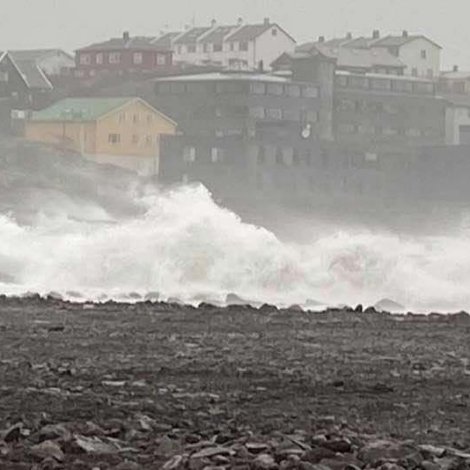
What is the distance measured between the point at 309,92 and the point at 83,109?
17.3 feet

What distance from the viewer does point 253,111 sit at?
32000 mm

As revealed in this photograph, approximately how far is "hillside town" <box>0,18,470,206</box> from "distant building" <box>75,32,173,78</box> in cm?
3

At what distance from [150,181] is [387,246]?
7.57 metres

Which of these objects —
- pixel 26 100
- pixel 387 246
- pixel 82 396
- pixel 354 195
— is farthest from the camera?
pixel 26 100

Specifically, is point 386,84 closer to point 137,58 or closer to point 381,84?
point 381,84

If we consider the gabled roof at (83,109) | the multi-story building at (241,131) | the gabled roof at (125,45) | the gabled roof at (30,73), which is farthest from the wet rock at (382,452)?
the gabled roof at (125,45)

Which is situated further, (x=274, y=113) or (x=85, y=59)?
(x=85, y=59)

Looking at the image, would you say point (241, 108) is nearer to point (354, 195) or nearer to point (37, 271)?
point (354, 195)

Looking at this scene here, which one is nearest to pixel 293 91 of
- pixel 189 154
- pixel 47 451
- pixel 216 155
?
pixel 216 155

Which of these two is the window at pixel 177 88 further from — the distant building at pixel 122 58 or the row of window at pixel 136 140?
the row of window at pixel 136 140

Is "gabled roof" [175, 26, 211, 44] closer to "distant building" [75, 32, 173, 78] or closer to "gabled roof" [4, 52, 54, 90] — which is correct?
"distant building" [75, 32, 173, 78]

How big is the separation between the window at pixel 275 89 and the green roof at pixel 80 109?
9.98 feet

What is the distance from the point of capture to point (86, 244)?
65.8 ft

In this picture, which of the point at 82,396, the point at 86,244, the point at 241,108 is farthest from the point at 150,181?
the point at 82,396
